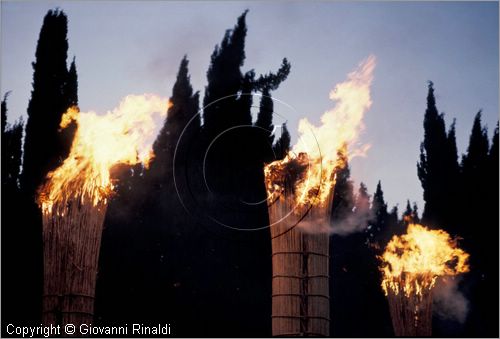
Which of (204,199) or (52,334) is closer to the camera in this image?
(52,334)

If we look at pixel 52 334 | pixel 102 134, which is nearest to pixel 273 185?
pixel 102 134

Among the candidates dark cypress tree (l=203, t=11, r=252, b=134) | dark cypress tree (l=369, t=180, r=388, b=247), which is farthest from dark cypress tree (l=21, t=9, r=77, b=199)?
dark cypress tree (l=369, t=180, r=388, b=247)

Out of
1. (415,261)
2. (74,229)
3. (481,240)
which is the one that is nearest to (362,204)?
(481,240)

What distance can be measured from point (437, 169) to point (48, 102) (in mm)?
12694

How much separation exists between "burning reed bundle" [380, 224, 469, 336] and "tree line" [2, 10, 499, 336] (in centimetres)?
530

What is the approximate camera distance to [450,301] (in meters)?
22.0

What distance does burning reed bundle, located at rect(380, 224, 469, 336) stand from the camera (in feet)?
43.9

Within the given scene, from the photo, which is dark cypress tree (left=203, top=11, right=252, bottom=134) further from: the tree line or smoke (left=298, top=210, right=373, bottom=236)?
smoke (left=298, top=210, right=373, bottom=236)

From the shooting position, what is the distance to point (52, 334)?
11.0 metres

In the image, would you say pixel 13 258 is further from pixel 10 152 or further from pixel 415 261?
pixel 415 261

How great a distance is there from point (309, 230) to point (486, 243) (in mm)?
11558

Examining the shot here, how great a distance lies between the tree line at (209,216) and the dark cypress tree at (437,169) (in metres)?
0.04

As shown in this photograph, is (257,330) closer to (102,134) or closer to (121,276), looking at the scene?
(121,276)

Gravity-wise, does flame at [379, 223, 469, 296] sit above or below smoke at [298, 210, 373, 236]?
below
